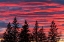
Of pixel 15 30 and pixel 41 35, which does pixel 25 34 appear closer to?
pixel 15 30

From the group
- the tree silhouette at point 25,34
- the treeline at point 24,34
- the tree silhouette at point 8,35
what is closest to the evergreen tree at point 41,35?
the treeline at point 24,34

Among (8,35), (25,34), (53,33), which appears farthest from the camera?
(53,33)

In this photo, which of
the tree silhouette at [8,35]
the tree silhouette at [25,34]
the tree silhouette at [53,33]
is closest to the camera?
the tree silhouette at [25,34]

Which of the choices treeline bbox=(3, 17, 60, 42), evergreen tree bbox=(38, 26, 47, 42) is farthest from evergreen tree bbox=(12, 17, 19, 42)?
evergreen tree bbox=(38, 26, 47, 42)

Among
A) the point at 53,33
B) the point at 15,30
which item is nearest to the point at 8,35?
the point at 15,30

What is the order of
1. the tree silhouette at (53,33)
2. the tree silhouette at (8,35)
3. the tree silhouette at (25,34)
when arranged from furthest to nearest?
the tree silhouette at (53,33) → the tree silhouette at (8,35) → the tree silhouette at (25,34)

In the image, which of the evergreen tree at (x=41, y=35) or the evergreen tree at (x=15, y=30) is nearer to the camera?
the evergreen tree at (x=15, y=30)

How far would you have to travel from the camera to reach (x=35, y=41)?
11181 cm

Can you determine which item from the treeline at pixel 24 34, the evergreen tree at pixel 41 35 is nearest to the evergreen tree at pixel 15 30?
the treeline at pixel 24 34

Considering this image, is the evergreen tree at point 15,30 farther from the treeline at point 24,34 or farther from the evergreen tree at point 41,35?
the evergreen tree at point 41,35

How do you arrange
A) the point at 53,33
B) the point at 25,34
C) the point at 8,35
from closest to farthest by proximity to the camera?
the point at 25,34
the point at 8,35
the point at 53,33

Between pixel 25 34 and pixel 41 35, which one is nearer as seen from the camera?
pixel 25 34

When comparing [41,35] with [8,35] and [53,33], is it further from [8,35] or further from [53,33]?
[8,35]

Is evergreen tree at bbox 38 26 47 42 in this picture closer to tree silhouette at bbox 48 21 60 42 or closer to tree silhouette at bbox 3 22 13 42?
tree silhouette at bbox 48 21 60 42
